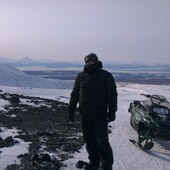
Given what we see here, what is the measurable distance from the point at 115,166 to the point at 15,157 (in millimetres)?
1838

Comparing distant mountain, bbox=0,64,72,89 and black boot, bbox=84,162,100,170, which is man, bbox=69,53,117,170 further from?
distant mountain, bbox=0,64,72,89

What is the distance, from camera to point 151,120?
9023 mm

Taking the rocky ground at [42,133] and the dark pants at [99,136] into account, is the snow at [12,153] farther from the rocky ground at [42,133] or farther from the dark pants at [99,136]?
the dark pants at [99,136]

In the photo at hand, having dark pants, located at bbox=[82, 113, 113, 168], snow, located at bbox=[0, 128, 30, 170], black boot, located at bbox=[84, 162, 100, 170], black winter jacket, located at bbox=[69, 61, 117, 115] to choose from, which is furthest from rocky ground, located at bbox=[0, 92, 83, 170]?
black winter jacket, located at bbox=[69, 61, 117, 115]

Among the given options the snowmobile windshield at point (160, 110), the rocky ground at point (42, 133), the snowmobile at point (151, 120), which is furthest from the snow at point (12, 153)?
the snowmobile windshield at point (160, 110)

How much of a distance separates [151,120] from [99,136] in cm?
297

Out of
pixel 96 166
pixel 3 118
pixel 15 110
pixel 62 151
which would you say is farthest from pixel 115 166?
pixel 15 110

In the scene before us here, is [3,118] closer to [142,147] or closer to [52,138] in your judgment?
[52,138]

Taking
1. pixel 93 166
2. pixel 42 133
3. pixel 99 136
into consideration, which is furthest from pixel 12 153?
pixel 42 133

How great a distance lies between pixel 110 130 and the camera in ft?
38.1

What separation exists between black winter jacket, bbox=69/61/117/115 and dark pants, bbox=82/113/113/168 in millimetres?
130

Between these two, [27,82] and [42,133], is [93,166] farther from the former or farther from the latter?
[27,82]

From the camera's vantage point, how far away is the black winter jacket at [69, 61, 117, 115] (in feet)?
20.5

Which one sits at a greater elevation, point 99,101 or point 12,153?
point 99,101
